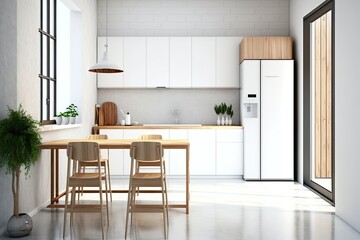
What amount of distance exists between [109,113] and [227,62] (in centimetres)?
241

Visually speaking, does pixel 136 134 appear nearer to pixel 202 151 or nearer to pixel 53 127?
pixel 202 151

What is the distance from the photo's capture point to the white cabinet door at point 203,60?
26.1 feet

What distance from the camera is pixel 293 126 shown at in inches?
291

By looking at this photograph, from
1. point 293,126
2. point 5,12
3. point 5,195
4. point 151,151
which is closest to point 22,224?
point 5,195

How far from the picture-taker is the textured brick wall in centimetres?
826

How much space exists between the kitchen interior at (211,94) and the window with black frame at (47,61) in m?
0.32

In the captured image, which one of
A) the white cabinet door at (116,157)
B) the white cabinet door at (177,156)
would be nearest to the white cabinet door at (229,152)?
the white cabinet door at (177,156)

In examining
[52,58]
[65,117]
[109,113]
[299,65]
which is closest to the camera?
[65,117]

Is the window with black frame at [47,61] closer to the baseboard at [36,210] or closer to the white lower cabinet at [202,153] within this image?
the baseboard at [36,210]

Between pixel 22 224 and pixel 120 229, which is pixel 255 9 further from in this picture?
pixel 22 224

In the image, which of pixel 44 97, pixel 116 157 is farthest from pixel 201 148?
pixel 44 97

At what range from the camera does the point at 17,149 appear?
3.96 m

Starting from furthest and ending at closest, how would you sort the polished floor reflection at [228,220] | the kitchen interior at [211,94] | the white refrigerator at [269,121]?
the white refrigerator at [269,121], the kitchen interior at [211,94], the polished floor reflection at [228,220]

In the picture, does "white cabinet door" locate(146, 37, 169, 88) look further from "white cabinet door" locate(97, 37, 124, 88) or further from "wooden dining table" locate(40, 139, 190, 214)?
"wooden dining table" locate(40, 139, 190, 214)
